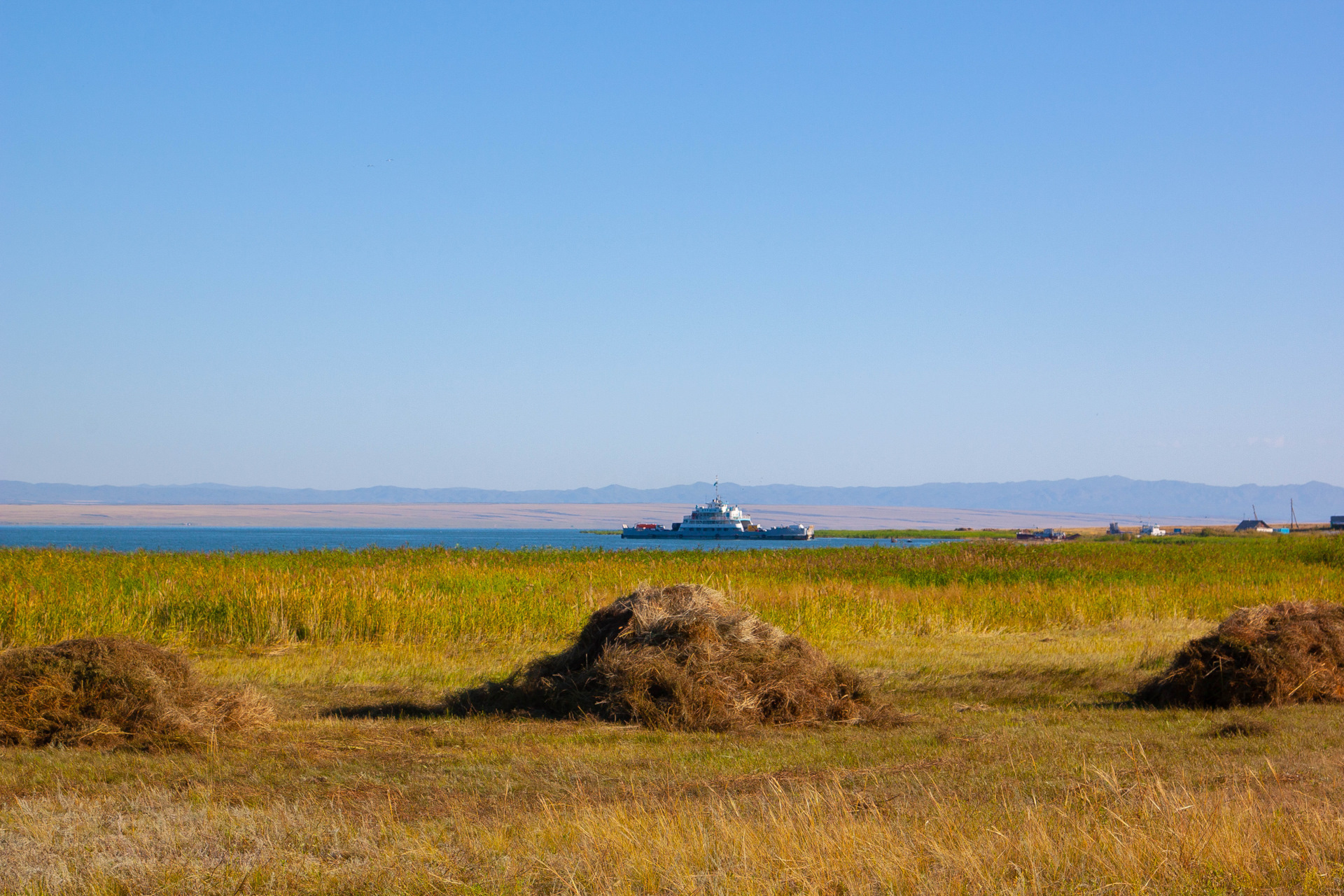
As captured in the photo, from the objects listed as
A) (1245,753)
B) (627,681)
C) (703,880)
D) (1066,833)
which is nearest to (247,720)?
(627,681)

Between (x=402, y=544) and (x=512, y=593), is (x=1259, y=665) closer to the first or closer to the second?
(x=512, y=593)

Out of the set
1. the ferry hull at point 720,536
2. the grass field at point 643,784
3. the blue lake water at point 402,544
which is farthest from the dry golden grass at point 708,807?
the ferry hull at point 720,536

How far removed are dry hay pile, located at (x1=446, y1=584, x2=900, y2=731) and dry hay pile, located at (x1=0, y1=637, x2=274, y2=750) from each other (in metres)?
2.73

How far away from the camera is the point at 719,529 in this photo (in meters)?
150

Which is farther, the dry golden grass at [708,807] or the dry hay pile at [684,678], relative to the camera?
→ the dry hay pile at [684,678]

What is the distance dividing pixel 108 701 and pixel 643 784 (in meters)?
5.39

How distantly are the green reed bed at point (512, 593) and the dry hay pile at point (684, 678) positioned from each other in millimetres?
7004

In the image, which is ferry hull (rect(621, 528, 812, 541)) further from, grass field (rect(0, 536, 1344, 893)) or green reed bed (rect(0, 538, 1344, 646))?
grass field (rect(0, 536, 1344, 893))

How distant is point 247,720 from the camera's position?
1041cm

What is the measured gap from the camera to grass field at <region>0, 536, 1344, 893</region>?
5527 mm

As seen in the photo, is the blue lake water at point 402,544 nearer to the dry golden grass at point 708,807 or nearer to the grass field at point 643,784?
the grass field at point 643,784

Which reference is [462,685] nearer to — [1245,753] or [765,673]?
[765,673]

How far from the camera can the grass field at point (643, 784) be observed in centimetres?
553

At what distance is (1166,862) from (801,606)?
1612 cm
